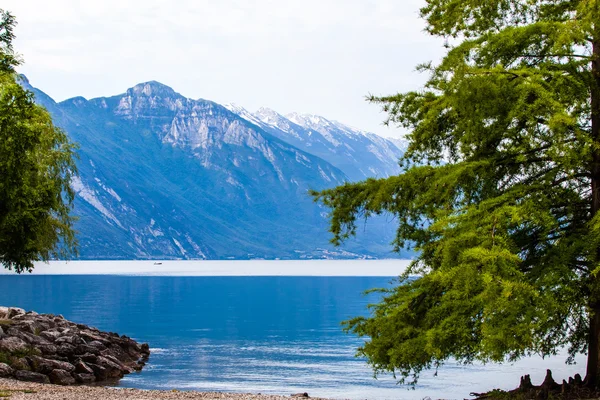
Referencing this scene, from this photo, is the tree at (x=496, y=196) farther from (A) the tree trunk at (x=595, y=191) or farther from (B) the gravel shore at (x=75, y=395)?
(B) the gravel shore at (x=75, y=395)

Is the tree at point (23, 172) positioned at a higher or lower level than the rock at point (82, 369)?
higher

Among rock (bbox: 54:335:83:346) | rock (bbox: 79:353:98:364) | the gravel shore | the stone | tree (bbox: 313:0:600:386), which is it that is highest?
tree (bbox: 313:0:600:386)

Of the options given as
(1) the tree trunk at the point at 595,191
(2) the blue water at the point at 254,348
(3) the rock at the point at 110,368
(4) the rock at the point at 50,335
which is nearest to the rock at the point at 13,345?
(4) the rock at the point at 50,335

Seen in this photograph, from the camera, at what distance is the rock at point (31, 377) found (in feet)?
101

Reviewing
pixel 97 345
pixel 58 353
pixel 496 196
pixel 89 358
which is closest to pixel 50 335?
pixel 89 358

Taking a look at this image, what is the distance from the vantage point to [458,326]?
626 inches

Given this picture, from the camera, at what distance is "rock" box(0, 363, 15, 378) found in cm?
3034

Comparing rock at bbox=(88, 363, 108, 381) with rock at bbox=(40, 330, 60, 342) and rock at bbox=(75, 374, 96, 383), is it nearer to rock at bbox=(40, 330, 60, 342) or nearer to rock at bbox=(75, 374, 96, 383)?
rock at bbox=(75, 374, 96, 383)

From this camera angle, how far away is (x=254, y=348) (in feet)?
189

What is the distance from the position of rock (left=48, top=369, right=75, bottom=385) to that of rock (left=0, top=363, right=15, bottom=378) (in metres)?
2.34

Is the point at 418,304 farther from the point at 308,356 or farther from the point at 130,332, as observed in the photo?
the point at 130,332

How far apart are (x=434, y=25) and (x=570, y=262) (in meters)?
8.06

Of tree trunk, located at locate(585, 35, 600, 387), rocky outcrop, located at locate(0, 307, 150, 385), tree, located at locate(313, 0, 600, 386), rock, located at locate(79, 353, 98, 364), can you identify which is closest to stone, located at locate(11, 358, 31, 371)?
rocky outcrop, located at locate(0, 307, 150, 385)

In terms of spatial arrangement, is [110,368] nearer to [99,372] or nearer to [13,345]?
[99,372]
